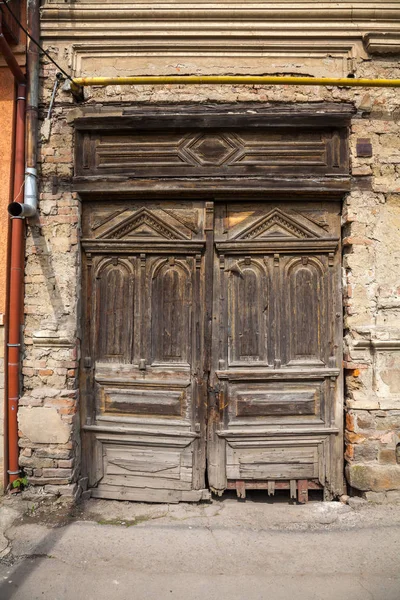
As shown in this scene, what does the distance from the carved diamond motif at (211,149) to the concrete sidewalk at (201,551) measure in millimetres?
3140

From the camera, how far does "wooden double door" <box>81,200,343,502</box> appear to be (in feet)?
11.1

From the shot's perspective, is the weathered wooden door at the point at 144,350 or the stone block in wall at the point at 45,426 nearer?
the stone block in wall at the point at 45,426

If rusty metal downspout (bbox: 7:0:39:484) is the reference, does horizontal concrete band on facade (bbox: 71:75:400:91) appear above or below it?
above

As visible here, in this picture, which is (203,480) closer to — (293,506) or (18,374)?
(293,506)

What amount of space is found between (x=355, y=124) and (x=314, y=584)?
12.0 feet

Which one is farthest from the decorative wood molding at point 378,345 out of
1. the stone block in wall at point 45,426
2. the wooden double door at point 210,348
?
the stone block in wall at point 45,426

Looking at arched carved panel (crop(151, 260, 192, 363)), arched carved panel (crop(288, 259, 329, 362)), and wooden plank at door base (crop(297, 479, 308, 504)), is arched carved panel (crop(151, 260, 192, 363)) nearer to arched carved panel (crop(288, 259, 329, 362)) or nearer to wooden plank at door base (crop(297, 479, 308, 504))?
arched carved panel (crop(288, 259, 329, 362))

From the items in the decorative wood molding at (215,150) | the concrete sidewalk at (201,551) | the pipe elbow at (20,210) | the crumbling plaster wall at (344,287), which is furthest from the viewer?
the decorative wood molding at (215,150)

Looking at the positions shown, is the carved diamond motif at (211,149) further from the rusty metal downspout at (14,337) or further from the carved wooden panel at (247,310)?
the rusty metal downspout at (14,337)

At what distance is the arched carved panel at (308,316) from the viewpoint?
3439 mm

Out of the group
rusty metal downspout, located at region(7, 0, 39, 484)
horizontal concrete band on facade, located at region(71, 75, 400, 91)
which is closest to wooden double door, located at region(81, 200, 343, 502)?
rusty metal downspout, located at region(7, 0, 39, 484)

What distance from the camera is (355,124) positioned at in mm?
3393

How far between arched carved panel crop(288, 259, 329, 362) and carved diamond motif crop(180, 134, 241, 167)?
130 cm

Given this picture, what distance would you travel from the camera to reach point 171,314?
3.47 metres
